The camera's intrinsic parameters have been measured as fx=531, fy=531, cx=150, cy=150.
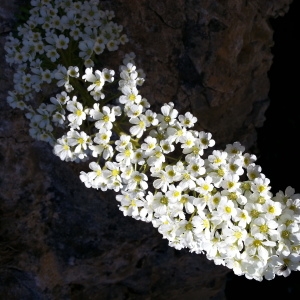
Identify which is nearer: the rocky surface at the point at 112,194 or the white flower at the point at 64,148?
the white flower at the point at 64,148

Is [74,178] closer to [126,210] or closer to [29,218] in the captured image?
[29,218]

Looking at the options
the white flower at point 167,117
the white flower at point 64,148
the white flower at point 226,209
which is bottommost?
the white flower at point 226,209

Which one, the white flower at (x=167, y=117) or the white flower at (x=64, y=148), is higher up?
the white flower at (x=167, y=117)

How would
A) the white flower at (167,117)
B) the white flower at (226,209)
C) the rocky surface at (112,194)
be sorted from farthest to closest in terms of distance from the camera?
1. the rocky surface at (112,194)
2. the white flower at (167,117)
3. the white flower at (226,209)

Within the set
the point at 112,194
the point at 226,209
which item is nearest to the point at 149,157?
the point at 226,209

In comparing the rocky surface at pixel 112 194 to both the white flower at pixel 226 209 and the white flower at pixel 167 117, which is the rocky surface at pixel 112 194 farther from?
the white flower at pixel 226 209

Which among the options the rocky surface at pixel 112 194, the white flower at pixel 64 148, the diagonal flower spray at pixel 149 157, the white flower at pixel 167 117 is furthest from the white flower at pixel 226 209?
the rocky surface at pixel 112 194

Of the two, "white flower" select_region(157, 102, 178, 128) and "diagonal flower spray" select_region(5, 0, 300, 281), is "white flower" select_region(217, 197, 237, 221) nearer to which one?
"diagonal flower spray" select_region(5, 0, 300, 281)

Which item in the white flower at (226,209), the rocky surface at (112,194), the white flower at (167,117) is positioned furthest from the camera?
the rocky surface at (112,194)
